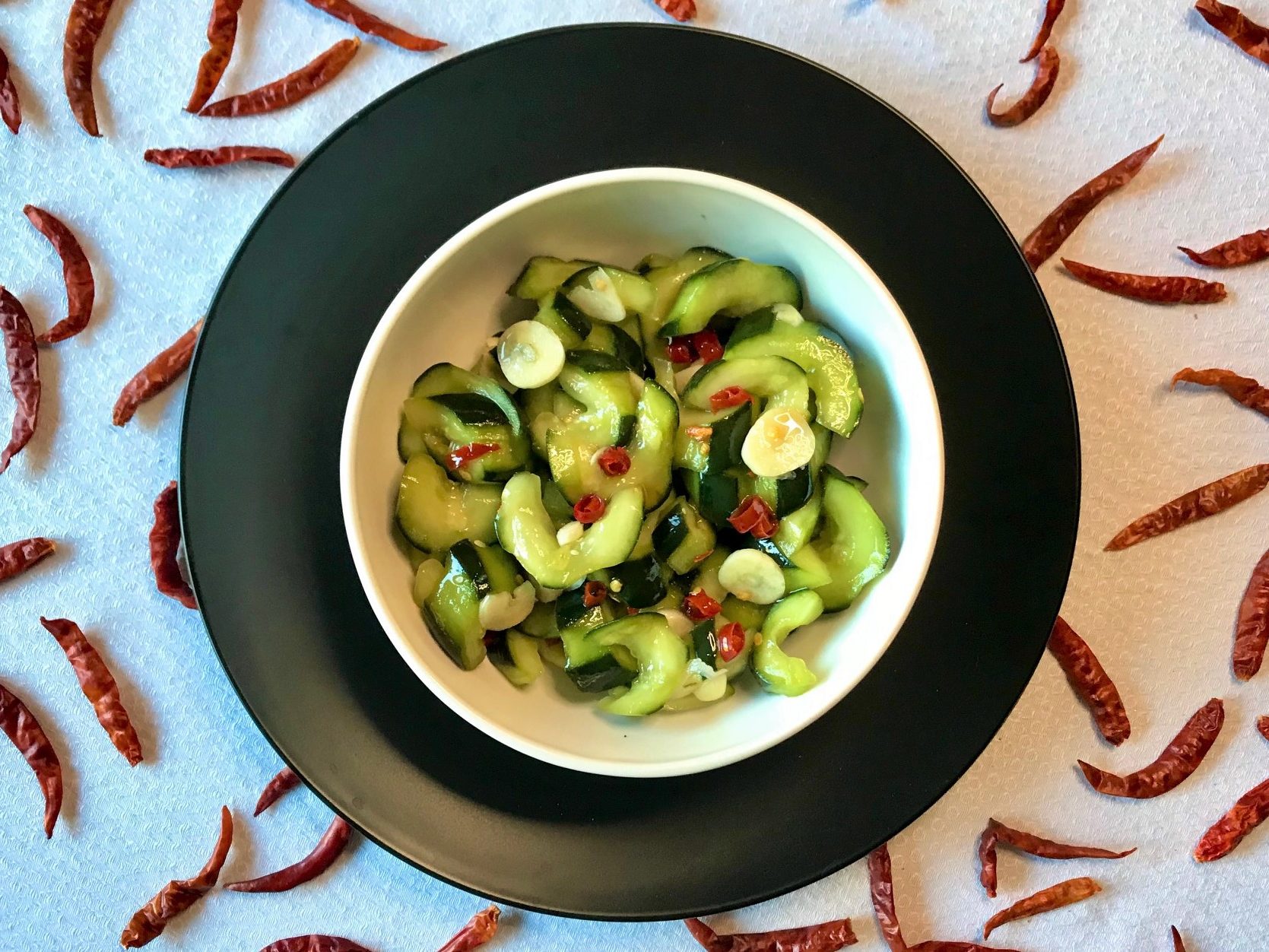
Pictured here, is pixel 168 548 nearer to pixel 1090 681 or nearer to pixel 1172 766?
pixel 1090 681

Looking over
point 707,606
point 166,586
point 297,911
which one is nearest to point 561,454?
point 707,606

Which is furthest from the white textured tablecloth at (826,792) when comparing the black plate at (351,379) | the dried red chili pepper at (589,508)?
the dried red chili pepper at (589,508)

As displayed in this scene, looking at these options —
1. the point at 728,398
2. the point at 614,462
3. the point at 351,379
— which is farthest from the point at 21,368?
the point at 728,398

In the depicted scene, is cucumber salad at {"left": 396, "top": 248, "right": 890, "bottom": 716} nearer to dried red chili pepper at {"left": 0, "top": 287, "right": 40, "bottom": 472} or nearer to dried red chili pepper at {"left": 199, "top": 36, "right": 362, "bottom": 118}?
dried red chili pepper at {"left": 199, "top": 36, "right": 362, "bottom": 118}

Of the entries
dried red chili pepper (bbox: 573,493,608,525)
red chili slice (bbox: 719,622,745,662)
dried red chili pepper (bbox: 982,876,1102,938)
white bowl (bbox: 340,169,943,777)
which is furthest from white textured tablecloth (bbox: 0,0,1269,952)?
dried red chili pepper (bbox: 573,493,608,525)

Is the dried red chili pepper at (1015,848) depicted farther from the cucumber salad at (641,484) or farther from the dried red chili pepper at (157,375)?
the dried red chili pepper at (157,375)
